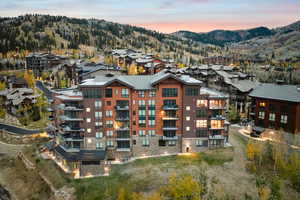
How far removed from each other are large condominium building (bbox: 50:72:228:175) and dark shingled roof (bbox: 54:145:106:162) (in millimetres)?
249

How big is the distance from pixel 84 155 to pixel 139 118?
16.4m

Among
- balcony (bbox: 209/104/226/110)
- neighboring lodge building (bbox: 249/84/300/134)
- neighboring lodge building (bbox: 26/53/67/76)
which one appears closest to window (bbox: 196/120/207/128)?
balcony (bbox: 209/104/226/110)

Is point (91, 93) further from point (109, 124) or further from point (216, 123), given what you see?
point (216, 123)

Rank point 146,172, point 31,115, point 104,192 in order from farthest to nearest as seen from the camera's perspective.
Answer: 1. point 31,115
2. point 146,172
3. point 104,192

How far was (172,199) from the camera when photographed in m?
43.8

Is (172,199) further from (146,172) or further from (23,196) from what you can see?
(23,196)

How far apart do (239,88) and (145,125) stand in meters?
45.0

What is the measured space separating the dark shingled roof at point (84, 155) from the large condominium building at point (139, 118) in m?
0.25

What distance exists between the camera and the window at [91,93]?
55.2m

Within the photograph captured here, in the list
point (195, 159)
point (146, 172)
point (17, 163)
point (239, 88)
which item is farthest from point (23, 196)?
point (239, 88)

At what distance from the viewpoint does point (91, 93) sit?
181 feet

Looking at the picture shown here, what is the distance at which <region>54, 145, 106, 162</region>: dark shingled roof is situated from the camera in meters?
52.5

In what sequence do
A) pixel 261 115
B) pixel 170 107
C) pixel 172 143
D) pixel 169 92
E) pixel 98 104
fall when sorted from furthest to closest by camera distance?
pixel 261 115, pixel 172 143, pixel 169 92, pixel 170 107, pixel 98 104

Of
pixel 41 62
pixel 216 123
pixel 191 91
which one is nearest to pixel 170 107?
pixel 191 91
